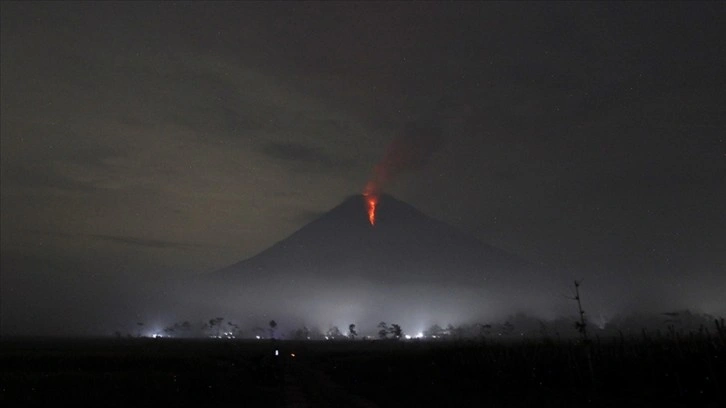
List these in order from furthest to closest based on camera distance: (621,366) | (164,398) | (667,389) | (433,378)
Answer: (433,378), (621,366), (164,398), (667,389)

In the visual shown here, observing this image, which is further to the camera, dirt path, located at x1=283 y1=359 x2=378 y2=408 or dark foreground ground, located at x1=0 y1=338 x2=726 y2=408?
dirt path, located at x1=283 y1=359 x2=378 y2=408

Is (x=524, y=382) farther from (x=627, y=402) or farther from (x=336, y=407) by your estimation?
(x=336, y=407)

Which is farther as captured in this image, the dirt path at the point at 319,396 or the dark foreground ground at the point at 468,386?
the dirt path at the point at 319,396

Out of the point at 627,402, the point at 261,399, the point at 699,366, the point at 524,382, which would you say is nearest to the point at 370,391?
the point at 261,399

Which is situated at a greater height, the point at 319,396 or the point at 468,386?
the point at 468,386

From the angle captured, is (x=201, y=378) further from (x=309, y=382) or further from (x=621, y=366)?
(x=621, y=366)

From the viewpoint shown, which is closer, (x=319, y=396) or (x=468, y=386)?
(x=319, y=396)

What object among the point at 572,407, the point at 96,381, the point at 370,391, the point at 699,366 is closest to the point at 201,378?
the point at 96,381

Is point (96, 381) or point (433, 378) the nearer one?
point (96, 381)

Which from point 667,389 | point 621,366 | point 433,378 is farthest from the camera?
point 433,378
